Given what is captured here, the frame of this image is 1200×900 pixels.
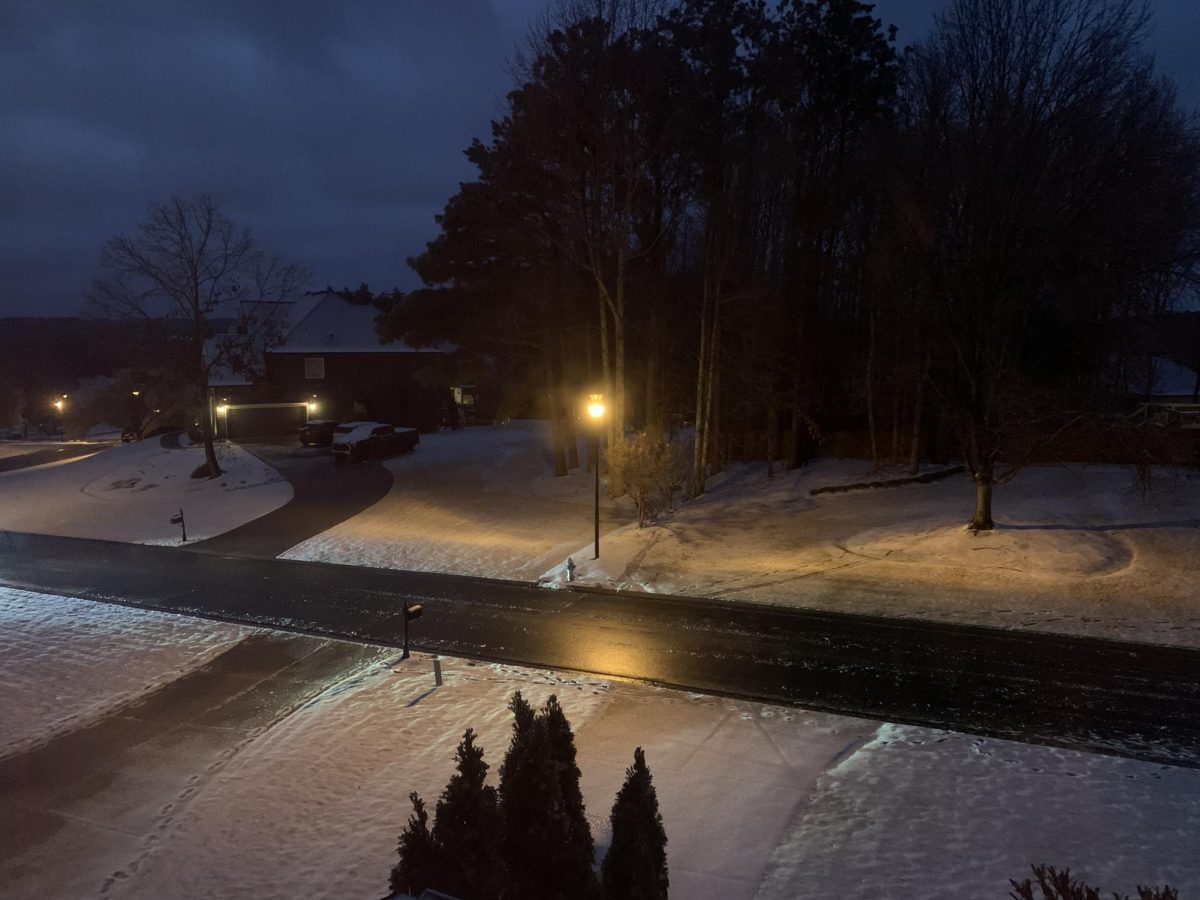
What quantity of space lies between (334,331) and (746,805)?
158ft

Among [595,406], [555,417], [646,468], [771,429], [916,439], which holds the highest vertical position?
[595,406]

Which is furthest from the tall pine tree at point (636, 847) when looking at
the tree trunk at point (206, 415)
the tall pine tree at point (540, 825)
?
the tree trunk at point (206, 415)

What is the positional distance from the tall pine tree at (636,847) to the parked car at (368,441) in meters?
31.9

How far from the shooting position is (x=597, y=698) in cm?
1001

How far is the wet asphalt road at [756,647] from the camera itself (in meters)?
9.10

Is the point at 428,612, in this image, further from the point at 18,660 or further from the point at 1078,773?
the point at 1078,773

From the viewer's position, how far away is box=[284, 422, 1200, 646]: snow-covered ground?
13586 mm

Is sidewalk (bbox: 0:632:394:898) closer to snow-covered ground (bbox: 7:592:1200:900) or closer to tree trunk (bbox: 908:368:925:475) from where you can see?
snow-covered ground (bbox: 7:592:1200:900)

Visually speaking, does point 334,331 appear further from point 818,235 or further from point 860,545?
point 860,545

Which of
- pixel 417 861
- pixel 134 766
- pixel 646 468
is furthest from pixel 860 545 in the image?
pixel 134 766

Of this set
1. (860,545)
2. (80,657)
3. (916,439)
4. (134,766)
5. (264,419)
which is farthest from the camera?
(264,419)

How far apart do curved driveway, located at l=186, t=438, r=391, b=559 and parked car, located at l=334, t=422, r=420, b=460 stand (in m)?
0.80

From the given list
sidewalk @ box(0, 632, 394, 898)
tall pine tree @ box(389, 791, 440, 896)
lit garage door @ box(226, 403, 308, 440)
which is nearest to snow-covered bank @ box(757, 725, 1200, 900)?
tall pine tree @ box(389, 791, 440, 896)

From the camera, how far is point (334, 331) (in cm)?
4981
